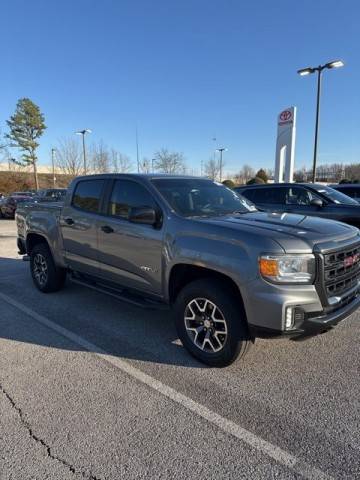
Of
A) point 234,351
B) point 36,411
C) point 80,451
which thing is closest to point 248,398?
point 234,351

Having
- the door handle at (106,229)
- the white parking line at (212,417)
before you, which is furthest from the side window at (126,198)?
the white parking line at (212,417)

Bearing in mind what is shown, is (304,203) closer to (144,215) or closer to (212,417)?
(144,215)

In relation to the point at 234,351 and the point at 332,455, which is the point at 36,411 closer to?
the point at 234,351

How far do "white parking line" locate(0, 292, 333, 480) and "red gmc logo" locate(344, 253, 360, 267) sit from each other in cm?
180

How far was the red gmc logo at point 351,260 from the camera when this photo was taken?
11.7 feet

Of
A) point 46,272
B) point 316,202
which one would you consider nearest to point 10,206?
point 46,272

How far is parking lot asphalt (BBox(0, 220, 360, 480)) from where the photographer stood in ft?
7.79

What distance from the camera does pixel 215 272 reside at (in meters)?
3.54

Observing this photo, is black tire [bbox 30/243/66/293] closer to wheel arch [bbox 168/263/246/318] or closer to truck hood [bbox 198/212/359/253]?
wheel arch [bbox 168/263/246/318]

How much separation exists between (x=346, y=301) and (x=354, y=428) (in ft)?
3.89

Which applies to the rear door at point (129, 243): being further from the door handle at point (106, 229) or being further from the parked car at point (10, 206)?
the parked car at point (10, 206)

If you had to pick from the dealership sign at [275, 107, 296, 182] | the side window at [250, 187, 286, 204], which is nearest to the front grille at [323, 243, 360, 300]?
the side window at [250, 187, 286, 204]

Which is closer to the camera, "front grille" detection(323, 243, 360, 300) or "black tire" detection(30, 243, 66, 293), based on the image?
"front grille" detection(323, 243, 360, 300)

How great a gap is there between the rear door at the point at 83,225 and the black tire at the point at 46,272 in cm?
56
